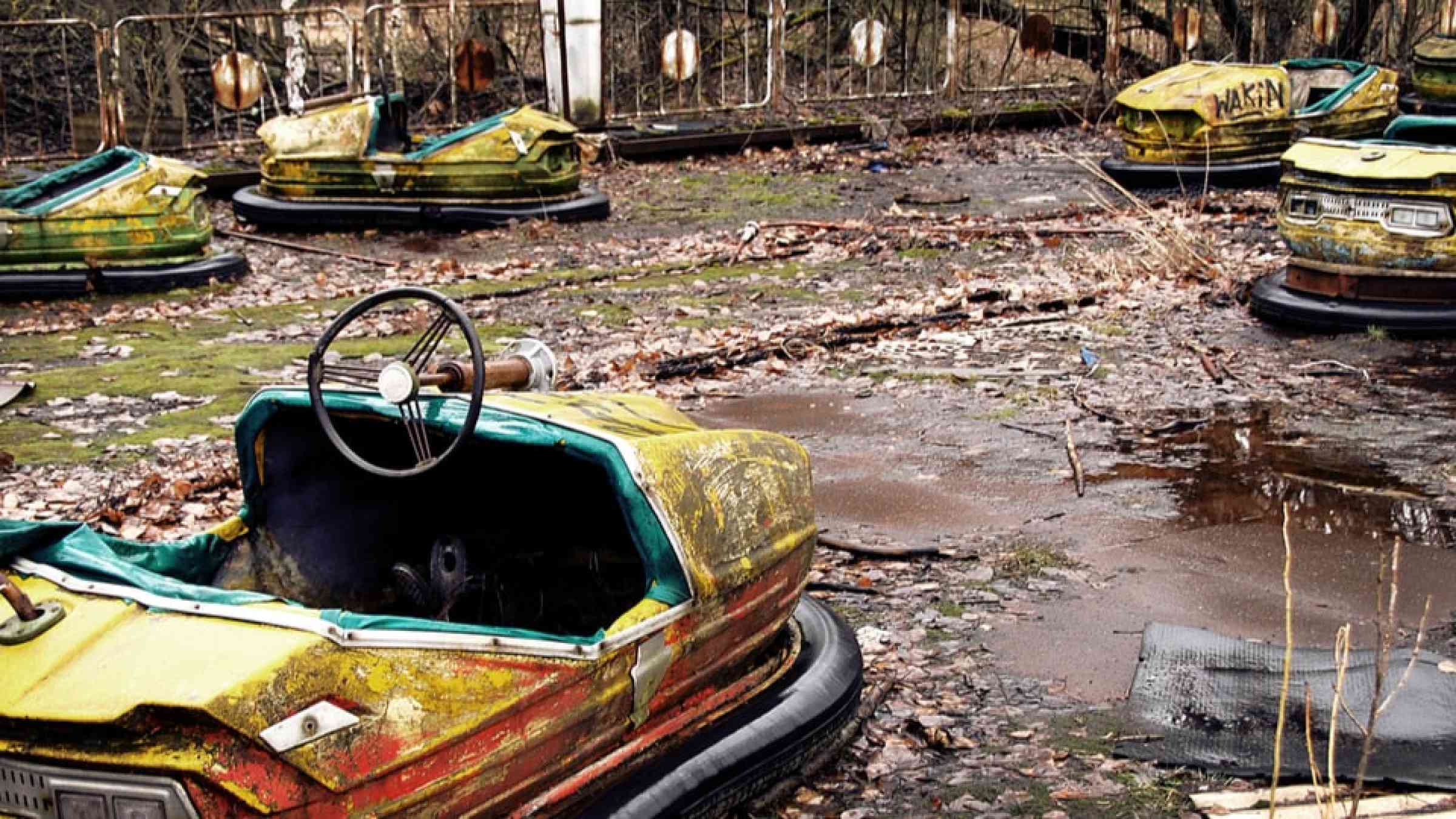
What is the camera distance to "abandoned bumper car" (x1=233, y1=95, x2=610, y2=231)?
10.5 m

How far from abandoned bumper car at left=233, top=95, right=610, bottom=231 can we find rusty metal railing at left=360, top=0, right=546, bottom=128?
379 cm

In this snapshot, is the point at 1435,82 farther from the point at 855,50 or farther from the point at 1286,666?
the point at 1286,666

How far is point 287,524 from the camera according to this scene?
131 inches

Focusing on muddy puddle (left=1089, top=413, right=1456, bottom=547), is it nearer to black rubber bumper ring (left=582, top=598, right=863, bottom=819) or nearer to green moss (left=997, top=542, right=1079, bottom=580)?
green moss (left=997, top=542, right=1079, bottom=580)

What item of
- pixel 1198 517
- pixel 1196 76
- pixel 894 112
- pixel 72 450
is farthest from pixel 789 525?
pixel 894 112

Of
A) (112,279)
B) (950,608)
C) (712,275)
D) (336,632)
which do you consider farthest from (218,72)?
(336,632)

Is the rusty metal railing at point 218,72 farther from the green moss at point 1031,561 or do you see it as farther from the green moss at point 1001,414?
the green moss at point 1031,561

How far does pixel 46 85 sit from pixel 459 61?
13.0 feet

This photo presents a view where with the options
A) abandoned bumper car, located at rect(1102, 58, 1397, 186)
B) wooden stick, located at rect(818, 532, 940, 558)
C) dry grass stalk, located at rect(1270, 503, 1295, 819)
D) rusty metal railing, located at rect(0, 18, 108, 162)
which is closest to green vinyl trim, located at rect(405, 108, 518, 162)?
abandoned bumper car, located at rect(1102, 58, 1397, 186)

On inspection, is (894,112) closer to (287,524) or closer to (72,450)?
(72,450)

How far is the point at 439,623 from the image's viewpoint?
2.62 meters

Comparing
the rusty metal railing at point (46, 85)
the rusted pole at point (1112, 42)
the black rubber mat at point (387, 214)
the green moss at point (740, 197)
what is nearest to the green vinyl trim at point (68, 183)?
the black rubber mat at point (387, 214)

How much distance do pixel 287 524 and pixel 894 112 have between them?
40.6ft

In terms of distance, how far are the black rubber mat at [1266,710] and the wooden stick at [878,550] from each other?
84 centimetres
